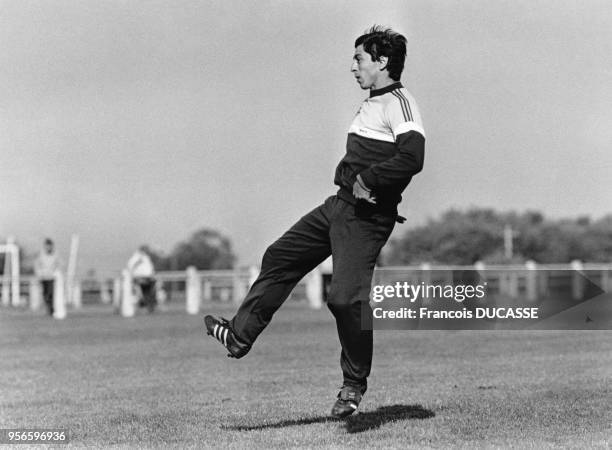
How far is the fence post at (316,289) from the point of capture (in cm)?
3017

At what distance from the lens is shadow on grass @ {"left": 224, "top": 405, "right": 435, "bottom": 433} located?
6.16m

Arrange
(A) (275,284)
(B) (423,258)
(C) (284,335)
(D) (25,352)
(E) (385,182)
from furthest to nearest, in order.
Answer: (B) (423,258), (C) (284,335), (D) (25,352), (A) (275,284), (E) (385,182)

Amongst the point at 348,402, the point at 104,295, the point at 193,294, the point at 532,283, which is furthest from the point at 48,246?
the point at 348,402

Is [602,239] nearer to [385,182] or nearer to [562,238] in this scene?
[562,238]

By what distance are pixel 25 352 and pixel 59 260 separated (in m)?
13.5

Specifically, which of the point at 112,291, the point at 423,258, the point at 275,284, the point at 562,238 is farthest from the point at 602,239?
the point at 275,284

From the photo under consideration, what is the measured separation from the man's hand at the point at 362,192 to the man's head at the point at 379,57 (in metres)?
0.59

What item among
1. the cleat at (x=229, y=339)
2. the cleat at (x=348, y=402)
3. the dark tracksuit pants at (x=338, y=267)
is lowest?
the cleat at (x=348, y=402)

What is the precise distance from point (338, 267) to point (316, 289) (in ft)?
80.9

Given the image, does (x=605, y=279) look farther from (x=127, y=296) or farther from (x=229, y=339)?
(x=229, y=339)

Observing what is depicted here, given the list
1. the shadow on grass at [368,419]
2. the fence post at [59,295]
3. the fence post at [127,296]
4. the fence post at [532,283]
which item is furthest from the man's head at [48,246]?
the shadow on grass at [368,419]

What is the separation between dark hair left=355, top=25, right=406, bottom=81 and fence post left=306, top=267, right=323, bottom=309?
2396 cm

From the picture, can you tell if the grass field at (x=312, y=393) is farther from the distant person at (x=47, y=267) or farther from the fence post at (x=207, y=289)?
the fence post at (x=207, y=289)

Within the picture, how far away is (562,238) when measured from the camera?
112 metres
